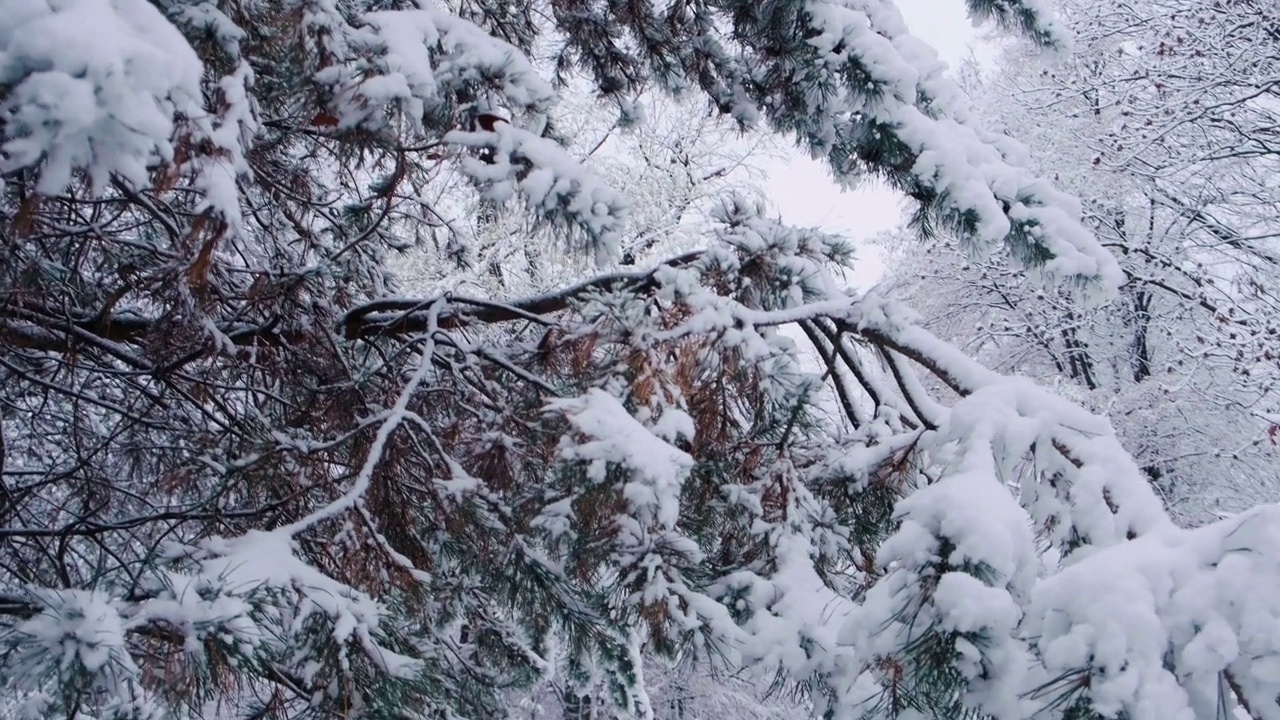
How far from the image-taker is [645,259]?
8.88 meters

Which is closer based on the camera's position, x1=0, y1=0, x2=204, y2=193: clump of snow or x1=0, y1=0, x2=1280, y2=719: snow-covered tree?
A: x1=0, y1=0, x2=204, y2=193: clump of snow

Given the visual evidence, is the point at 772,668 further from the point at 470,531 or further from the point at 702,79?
the point at 702,79

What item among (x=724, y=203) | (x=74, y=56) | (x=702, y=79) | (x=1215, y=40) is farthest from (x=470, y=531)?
(x=1215, y=40)

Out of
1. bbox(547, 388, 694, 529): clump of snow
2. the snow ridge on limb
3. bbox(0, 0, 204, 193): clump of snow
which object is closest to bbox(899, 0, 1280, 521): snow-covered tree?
the snow ridge on limb

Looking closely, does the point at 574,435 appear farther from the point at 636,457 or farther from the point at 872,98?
the point at 872,98

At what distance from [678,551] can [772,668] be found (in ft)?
0.99

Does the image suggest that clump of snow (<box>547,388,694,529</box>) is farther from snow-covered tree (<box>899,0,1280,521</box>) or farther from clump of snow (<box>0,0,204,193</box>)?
snow-covered tree (<box>899,0,1280,521</box>)

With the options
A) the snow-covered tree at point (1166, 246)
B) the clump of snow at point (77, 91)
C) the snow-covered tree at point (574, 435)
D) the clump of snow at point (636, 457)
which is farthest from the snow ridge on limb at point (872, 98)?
the snow-covered tree at point (1166, 246)

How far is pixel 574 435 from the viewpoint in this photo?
169 cm

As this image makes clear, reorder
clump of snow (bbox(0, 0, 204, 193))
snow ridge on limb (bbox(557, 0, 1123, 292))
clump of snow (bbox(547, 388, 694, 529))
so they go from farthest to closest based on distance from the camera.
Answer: snow ridge on limb (bbox(557, 0, 1123, 292)), clump of snow (bbox(547, 388, 694, 529)), clump of snow (bbox(0, 0, 204, 193))

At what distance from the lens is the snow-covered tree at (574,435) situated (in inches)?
43.4

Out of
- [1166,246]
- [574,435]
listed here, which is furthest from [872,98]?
[1166,246]

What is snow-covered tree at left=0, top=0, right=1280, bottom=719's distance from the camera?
1.10m

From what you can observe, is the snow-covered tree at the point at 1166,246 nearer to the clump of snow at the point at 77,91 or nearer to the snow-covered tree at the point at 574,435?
the snow-covered tree at the point at 574,435
